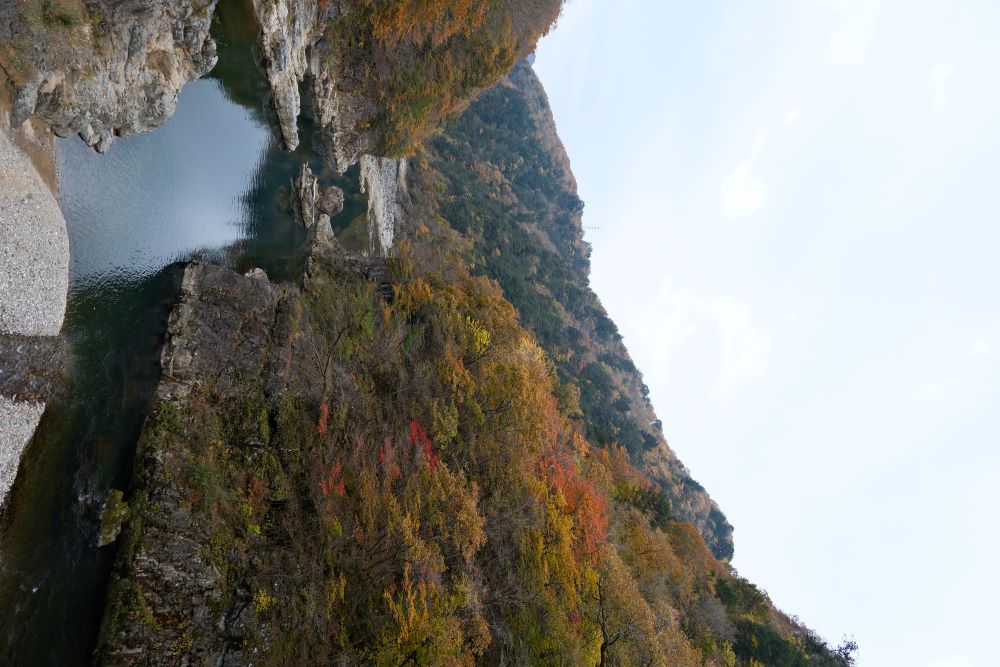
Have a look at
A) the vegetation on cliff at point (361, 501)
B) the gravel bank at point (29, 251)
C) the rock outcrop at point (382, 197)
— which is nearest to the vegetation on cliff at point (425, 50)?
the rock outcrop at point (382, 197)

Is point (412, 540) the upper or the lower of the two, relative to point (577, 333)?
lower

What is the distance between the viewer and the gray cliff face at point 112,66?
11.0m

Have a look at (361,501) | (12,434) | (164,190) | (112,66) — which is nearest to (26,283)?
(12,434)

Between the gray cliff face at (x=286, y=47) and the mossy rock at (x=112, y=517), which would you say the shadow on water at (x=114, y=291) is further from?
the gray cliff face at (x=286, y=47)

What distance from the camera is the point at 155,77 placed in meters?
14.5

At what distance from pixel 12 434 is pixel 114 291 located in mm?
4691

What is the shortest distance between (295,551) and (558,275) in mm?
48523

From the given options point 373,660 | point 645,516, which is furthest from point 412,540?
point 645,516

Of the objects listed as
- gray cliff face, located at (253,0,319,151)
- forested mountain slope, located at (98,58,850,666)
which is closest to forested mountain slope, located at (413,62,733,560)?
forested mountain slope, located at (98,58,850,666)

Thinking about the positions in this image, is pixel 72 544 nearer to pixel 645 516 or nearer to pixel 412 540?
pixel 412 540

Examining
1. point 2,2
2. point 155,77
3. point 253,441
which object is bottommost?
point 253,441

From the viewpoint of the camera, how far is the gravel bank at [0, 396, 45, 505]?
10477 mm

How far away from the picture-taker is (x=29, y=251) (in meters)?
11.3

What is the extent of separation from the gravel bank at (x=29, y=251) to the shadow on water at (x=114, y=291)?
583mm
